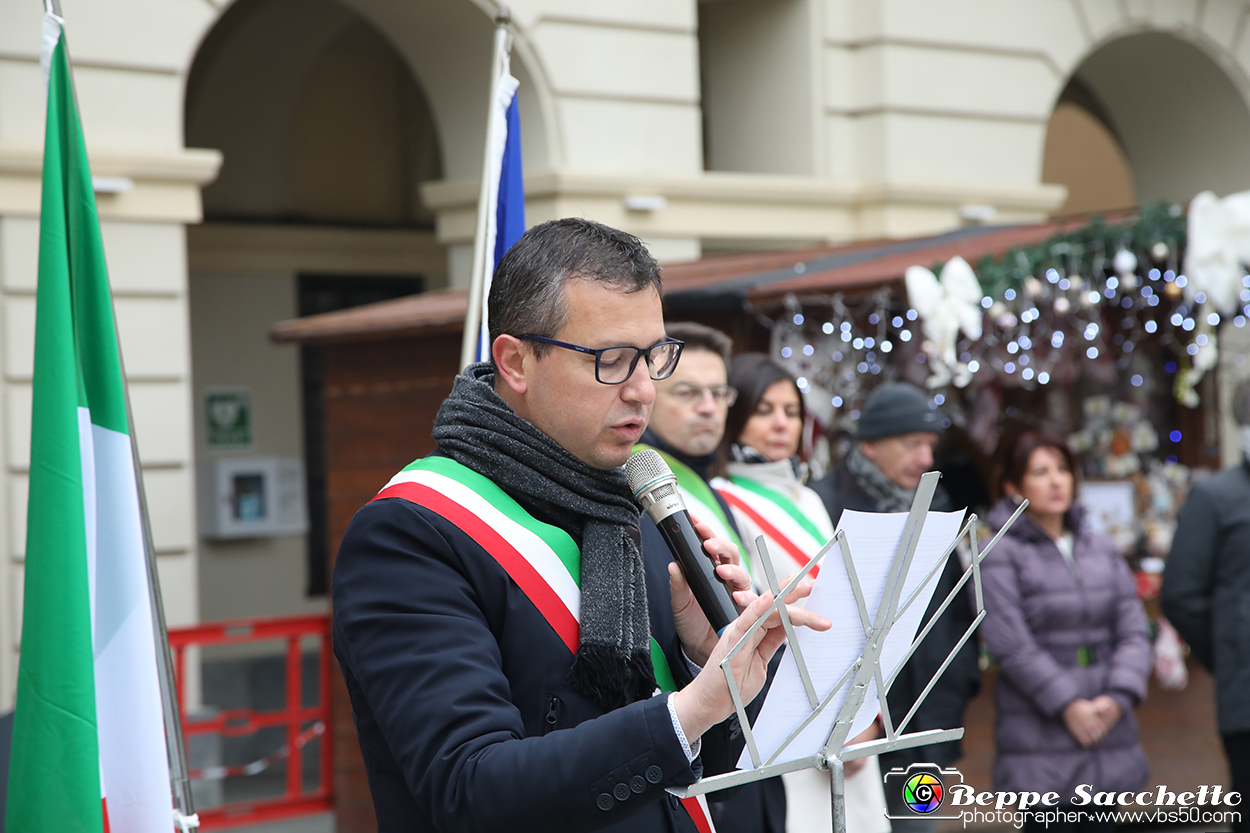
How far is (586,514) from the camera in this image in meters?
2.09

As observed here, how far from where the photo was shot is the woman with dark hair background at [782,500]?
4125mm

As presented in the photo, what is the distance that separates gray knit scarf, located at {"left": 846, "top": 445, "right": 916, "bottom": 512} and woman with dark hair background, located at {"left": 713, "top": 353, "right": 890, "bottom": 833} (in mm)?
192

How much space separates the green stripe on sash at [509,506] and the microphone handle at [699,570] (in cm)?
14

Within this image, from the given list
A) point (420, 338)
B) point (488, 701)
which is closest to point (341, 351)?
point (420, 338)

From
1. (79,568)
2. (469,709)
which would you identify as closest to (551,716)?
(469,709)

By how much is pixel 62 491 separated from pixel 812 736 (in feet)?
5.60

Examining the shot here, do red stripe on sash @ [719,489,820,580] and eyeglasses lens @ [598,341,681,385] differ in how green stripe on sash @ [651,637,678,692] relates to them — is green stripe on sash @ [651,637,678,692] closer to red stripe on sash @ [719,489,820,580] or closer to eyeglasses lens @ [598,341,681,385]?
eyeglasses lens @ [598,341,681,385]

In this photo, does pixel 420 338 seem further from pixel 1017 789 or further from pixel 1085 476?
pixel 1085 476

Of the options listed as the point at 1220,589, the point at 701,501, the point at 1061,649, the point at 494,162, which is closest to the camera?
the point at 701,501

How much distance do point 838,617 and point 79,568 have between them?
1.68m

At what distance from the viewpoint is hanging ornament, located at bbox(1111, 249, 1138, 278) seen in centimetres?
596

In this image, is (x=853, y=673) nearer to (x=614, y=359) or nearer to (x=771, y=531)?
(x=614, y=359)

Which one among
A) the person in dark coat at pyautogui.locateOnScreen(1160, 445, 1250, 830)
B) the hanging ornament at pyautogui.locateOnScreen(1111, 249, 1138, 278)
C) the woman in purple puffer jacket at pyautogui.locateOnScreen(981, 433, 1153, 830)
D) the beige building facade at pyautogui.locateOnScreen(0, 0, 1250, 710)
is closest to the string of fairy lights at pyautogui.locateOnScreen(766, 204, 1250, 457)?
the hanging ornament at pyautogui.locateOnScreen(1111, 249, 1138, 278)

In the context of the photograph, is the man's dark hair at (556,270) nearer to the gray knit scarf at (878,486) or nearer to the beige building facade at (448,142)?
the gray knit scarf at (878,486)
